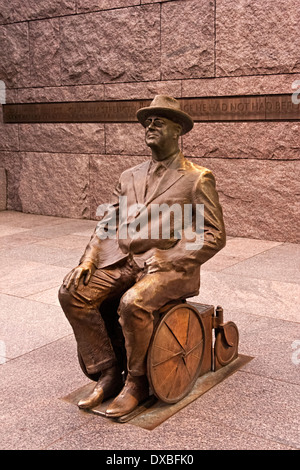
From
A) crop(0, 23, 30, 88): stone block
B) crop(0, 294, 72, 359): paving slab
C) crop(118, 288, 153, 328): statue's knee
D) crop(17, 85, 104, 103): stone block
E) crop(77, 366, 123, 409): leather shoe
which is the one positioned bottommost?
crop(0, 294, 72, 359): paving slab

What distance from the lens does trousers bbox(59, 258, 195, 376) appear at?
3404 mm

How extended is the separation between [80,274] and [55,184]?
655cm

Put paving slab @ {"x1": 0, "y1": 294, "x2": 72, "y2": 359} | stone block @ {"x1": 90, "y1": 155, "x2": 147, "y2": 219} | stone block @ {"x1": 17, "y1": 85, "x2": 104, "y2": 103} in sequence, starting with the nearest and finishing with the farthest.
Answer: paving slab @ {"x1": 0, "y1": 294, "x2": 72, "y2": 359} < stone block @ {"x1": 90, "y1": 155, "x2": 147, "y2": 219} < stone block @ {"x1": 17, "y1": 85, "x2": 104, "y2": 103}

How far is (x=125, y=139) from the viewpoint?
363 inches

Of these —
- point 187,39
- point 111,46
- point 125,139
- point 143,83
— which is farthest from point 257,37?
point 125,139

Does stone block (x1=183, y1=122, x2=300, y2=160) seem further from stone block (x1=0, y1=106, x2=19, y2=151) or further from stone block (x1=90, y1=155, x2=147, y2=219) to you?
stone block (x1=0, y1=106, x2=19, y2=151)

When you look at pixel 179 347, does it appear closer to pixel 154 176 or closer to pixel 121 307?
pixel 121 307

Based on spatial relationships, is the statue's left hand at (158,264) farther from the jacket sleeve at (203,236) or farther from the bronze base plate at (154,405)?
the bronze base plate at (154,405)

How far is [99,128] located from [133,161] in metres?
0.78

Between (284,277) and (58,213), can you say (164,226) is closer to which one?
(284,277)

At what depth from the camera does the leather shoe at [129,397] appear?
11.3 feet

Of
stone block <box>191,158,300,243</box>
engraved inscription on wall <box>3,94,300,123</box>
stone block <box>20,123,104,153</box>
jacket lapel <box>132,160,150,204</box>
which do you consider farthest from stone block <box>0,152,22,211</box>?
jacket lapel <box>132,160,150,204</box>

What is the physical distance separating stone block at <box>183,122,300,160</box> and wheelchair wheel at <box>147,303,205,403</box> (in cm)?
451

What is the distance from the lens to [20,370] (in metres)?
4.21
